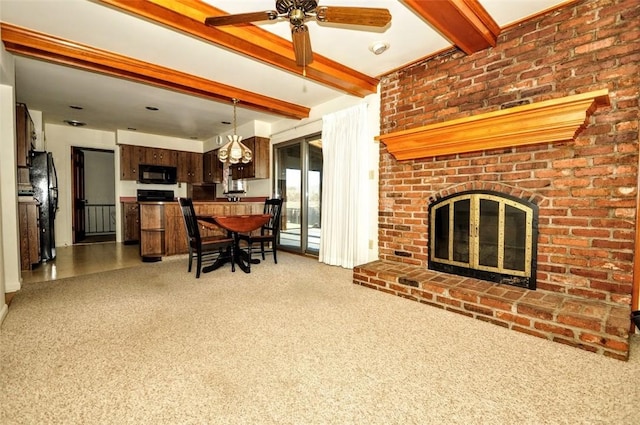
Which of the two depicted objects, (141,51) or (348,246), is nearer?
(141,51)

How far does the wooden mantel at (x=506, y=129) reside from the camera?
1.87 metres

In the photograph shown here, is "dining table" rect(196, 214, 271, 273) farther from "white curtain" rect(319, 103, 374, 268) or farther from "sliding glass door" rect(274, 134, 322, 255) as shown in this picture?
"sliding glass door" rect(274, 134, 322, 255)

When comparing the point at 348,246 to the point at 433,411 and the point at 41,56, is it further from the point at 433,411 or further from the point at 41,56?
the point at 41,56

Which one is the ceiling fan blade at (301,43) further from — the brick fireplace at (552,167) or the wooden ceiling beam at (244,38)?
the brick fireplace at (552,167)

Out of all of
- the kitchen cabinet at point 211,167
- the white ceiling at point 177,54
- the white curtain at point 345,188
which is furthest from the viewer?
the kitchen cabinet at point 211,167

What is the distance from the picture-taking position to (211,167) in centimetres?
666

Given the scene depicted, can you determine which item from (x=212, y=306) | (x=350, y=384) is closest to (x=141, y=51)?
(x=212, y=306)

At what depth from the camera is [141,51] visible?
277 centimetres

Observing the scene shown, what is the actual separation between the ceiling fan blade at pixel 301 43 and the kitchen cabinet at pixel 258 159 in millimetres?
2979

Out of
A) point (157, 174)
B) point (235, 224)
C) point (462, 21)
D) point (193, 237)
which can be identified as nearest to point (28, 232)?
point (193, 237)

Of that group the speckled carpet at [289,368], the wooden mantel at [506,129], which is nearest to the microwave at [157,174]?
the speckled carpet at [289,368]

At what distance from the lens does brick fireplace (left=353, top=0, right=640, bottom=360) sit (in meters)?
1.85

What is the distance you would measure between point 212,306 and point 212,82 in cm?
266

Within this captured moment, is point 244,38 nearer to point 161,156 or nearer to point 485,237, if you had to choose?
point 485,237
